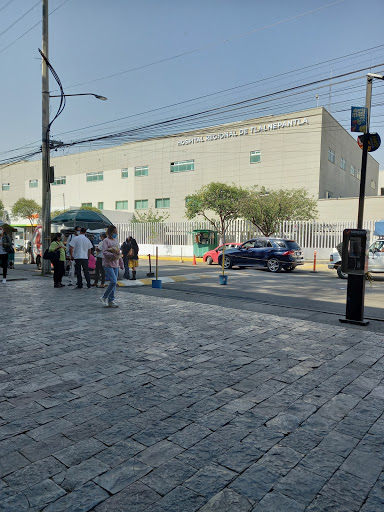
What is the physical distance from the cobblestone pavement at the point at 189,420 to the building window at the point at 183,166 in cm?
3851

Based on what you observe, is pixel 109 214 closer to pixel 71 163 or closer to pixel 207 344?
pixel 71 163

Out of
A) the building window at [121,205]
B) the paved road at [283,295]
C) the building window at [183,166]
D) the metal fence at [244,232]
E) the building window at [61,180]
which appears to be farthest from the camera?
the building window at [61,180]

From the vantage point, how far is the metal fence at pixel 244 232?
26.2 metres

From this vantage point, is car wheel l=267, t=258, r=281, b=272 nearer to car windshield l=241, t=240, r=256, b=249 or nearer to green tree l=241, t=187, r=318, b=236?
car windshield l=241, t=240, r=256, b=249

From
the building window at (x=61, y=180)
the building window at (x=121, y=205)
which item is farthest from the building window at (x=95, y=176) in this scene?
the building window at (x=61, y=180)

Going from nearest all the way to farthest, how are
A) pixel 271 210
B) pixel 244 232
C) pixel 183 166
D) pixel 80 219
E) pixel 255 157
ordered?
pixel 80 219 → pixel 271 210 → pixel 244 232 → pixel 255 157 → pixel 183 166

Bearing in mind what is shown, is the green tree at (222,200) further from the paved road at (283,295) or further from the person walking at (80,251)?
the person walking at (80,251)

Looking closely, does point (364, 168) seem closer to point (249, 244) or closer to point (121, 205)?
point (249, 244)

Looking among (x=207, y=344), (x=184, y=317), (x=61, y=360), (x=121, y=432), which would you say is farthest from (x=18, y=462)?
(x=184, y=317)

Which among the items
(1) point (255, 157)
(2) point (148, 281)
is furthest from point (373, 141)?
(1) point (255, 157)

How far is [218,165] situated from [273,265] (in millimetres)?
24834

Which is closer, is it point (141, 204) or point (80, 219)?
point (80, 219)

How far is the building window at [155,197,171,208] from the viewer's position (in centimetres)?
4572

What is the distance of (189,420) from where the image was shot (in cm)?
333
